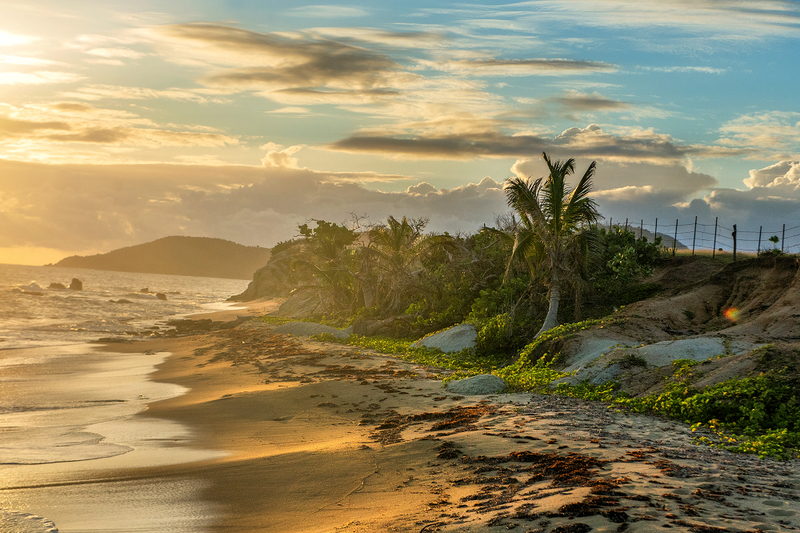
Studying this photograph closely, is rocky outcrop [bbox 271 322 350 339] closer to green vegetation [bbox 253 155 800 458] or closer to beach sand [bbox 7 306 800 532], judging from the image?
green vegetation [bbox 253 155 800 458]

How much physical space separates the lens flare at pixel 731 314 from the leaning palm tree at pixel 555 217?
516 cm

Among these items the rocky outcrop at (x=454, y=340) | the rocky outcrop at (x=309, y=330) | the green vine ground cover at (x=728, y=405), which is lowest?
the rocky outcrop at (x=309, y=330)

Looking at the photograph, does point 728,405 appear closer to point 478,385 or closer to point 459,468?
point 478,385

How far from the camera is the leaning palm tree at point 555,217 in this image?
19.2 metres

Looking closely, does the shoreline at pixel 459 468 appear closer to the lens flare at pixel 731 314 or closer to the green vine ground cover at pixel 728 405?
the green vine ground cover at pixel 728 405

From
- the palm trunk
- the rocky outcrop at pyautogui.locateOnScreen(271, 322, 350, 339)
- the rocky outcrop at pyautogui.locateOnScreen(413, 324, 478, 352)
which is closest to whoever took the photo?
the palm trunk

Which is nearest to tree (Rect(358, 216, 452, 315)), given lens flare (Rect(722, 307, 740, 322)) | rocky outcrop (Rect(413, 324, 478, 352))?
rocky outcrop (Rect(413, 324, 478, 352))

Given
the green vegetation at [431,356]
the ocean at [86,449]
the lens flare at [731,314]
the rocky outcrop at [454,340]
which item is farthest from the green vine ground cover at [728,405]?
the lens flare at [731,314]

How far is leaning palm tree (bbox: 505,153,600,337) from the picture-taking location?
1923 centimetres

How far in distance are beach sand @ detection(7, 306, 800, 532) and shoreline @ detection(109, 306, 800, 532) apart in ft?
0.08

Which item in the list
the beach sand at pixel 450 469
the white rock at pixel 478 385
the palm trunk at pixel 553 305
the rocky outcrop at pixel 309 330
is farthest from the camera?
the rocky outcrop at pixel 309 330

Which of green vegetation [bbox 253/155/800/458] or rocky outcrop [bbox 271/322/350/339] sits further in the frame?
A: rocky outcrop [bbox 271/322/350/339]

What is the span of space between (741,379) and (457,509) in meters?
7.03

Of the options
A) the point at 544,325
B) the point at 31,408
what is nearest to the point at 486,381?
the point at 544,325
